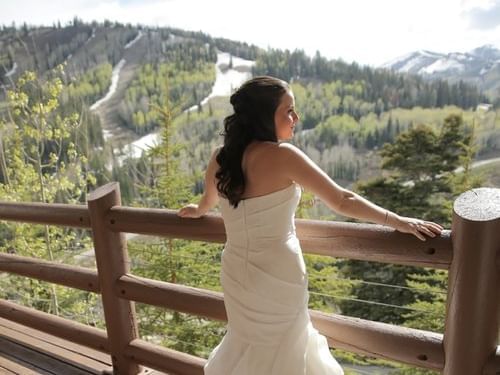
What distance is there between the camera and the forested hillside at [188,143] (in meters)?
8.31

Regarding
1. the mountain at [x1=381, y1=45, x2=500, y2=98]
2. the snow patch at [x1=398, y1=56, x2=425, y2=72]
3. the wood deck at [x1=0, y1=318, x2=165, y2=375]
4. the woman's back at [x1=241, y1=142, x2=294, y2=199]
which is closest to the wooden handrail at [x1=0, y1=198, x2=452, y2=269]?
the woman's back at [x1=241, y1=142, x2=294, y2=199]

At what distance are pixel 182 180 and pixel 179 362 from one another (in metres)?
6.28

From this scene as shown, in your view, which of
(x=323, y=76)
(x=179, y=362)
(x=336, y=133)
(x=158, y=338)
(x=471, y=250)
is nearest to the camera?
(x=471, y=250)

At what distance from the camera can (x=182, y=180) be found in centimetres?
833

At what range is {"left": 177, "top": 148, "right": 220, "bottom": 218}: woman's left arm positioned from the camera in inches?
66.9

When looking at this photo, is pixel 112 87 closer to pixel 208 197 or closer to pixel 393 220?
pixel 208 197

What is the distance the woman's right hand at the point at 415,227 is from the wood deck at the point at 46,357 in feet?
5.48

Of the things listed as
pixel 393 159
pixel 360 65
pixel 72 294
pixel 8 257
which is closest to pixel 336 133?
pixel 360 65

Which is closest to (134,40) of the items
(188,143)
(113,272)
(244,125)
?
(188,143)

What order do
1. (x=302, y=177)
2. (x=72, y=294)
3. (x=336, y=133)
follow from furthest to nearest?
(x=336, y=133)
(x=72, y=294)
(x=302, y=177)

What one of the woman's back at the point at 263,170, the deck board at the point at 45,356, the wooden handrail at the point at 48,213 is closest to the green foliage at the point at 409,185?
the deck board at the point at 45,356

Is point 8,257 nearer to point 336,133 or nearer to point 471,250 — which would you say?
point 471,250

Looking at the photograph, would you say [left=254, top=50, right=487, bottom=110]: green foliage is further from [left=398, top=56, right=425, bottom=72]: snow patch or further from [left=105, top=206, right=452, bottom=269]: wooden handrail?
[left=105, top=206, right=452, bottom=269]: wooden handrail

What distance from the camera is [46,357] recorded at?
2732mm
